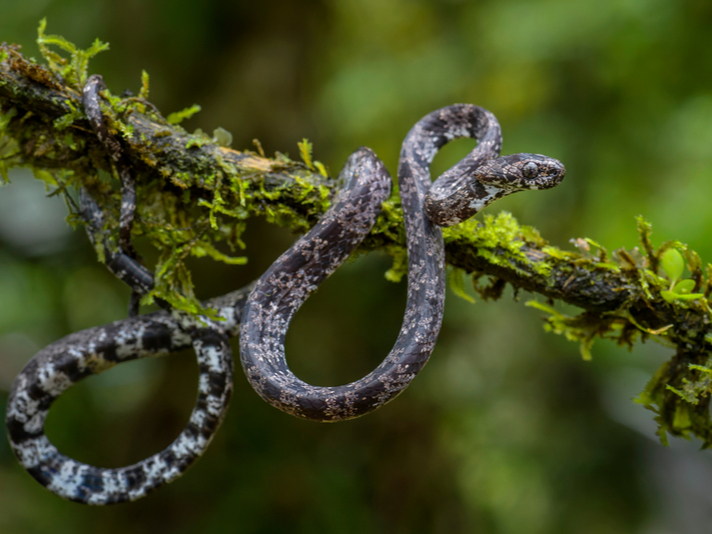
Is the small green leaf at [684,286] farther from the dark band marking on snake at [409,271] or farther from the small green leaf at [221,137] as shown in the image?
the small green leaf at [221,137]

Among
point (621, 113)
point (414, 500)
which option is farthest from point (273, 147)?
point (414, 500)

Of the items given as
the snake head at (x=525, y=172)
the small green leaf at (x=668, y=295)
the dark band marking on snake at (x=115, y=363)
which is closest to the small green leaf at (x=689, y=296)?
the small green leaf at (x=668, y=295)

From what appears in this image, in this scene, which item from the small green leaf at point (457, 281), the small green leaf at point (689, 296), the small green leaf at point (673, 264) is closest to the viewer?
the small green leaf at point (689, 296)

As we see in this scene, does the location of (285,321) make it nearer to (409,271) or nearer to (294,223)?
(294,223)

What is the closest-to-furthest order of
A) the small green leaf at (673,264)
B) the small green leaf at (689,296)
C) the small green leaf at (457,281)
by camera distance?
the small green leaf at (689,296), the small green leaf at (673,264), the small green leaf at (457,281)

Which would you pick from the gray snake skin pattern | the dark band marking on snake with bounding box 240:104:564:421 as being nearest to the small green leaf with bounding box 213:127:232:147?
the gray snake skin pattern

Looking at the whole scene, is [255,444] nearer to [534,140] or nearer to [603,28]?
[534,140]

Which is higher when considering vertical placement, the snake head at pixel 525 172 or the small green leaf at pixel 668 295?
the snake head at pixel 525 172
